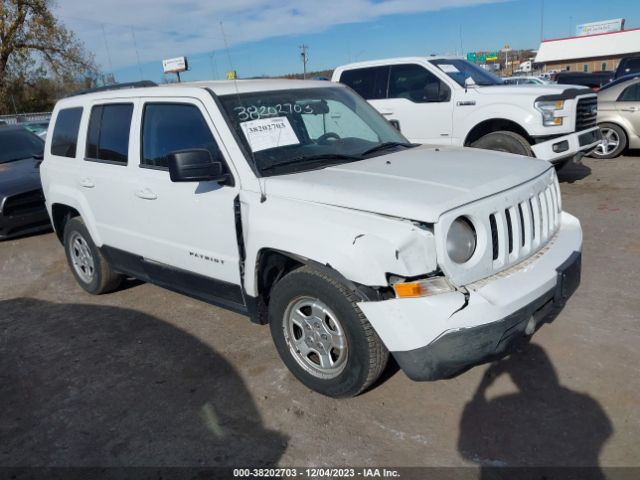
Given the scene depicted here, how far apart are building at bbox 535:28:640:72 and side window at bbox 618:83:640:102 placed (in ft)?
162

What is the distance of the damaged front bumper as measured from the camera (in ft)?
8.50

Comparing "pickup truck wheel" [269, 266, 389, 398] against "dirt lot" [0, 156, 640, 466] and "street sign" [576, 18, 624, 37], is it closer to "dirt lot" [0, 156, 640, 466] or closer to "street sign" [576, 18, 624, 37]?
"dirt lot" [0, 156, 640, 466]

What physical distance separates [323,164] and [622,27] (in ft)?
256

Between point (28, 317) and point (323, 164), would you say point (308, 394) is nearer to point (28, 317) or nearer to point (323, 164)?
point (323, 164)

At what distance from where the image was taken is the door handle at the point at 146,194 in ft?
12.9

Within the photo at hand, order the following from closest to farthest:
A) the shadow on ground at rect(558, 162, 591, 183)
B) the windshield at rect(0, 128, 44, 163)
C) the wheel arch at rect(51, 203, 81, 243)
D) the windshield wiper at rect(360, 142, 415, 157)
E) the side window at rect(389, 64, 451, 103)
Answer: the windshield wiper at rect(360, 142, 415, 157), the wheel arch at rect(51, 203, 81, 243), the side window at rect(389, 64, 451, 103), the windshield at rect(0, 128, 44, 163), the shadow on ground at rect(558, 162, 591, 183)

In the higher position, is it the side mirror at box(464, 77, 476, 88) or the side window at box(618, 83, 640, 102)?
the side mirror at box(464, 77, 476, 88)

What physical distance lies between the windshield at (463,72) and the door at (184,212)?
5476 mm

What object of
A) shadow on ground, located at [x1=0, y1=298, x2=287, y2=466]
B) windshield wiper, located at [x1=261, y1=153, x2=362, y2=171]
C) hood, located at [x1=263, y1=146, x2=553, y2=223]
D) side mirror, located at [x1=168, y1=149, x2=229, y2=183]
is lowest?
shadow on ground, located at [x1=0, y1=298, x2=287, y2=466]

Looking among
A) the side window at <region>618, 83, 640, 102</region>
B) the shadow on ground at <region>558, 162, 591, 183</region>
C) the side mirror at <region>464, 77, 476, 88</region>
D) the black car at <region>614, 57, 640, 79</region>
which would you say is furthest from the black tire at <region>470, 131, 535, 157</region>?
the black car at <region>614, 57, 640, 79</region>

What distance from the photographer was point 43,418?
3336 millimetres

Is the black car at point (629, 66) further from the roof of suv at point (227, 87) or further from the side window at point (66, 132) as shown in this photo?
the side window at point (66, 132)

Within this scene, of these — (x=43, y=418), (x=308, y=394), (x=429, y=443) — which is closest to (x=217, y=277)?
(x=308, y=394)

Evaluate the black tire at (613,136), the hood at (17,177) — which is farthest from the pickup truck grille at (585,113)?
the hood at (17,177)
